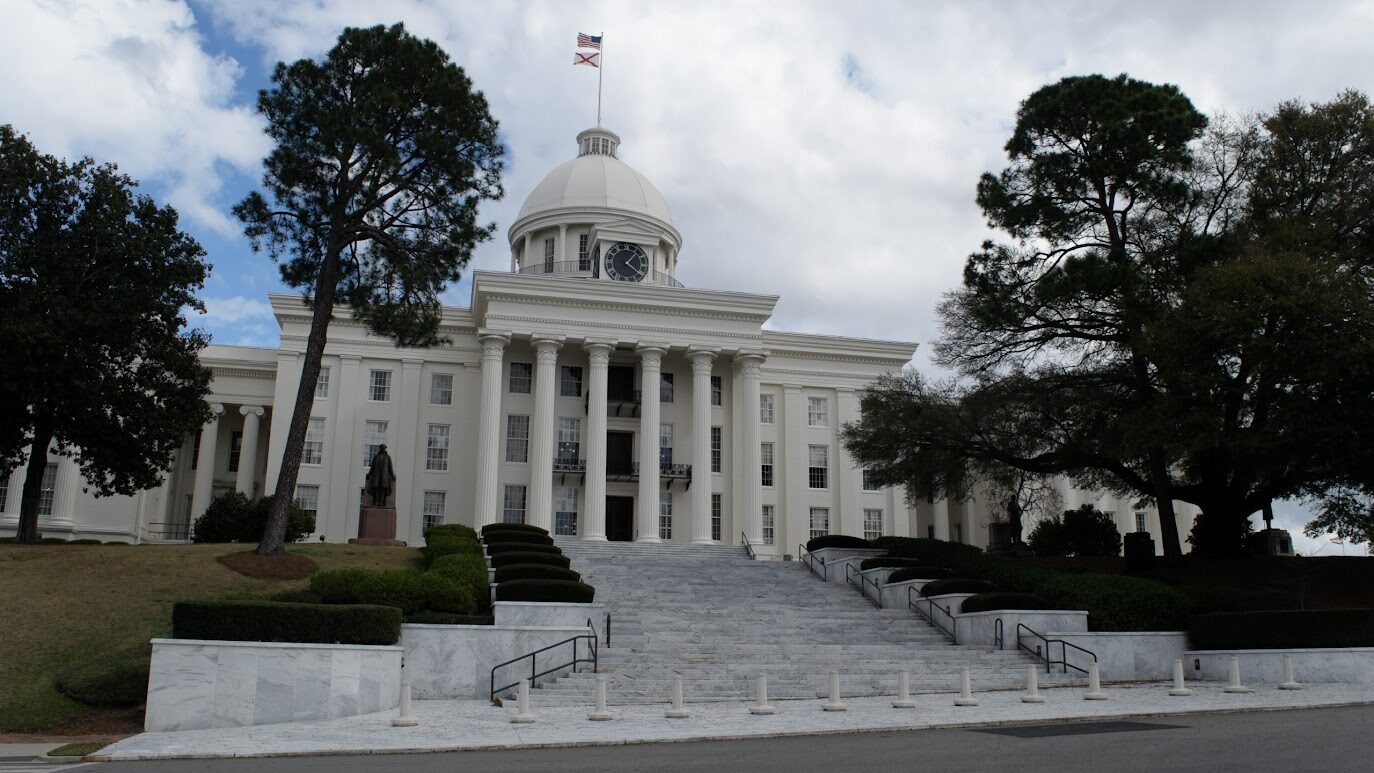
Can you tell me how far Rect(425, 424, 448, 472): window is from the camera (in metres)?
45.3

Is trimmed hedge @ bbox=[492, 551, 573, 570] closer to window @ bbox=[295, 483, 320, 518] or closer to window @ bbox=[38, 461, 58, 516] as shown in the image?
window @ bbox=[295, 483, 320, 518]

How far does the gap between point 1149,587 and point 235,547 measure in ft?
76.7

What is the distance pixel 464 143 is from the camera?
Result: 93.9ft

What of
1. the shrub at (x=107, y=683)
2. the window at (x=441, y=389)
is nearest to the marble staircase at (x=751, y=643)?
the shrub at (x=107, y=683)

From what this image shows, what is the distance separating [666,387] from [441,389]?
393 inches

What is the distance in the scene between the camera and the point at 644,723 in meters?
15.4

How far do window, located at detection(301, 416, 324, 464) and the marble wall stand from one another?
28.9 m

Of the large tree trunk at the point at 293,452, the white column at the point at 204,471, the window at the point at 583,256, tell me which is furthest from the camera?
the window at the point at 583,256

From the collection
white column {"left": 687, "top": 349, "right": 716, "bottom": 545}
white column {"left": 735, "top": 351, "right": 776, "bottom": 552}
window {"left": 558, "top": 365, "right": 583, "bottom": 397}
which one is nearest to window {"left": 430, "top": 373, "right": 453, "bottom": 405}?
window {"left": 558, "top": 365, "right": 583, "bottom": 397}

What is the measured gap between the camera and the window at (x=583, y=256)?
52.7 m

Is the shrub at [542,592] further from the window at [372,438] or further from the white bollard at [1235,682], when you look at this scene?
the window at [372,438]

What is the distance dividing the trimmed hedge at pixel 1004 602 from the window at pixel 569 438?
23628mm

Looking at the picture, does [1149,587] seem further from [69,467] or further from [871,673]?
[69,467]

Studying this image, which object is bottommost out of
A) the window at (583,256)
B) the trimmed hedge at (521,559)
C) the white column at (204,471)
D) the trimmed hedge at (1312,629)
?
the trimmed hedge at (1312,629)
